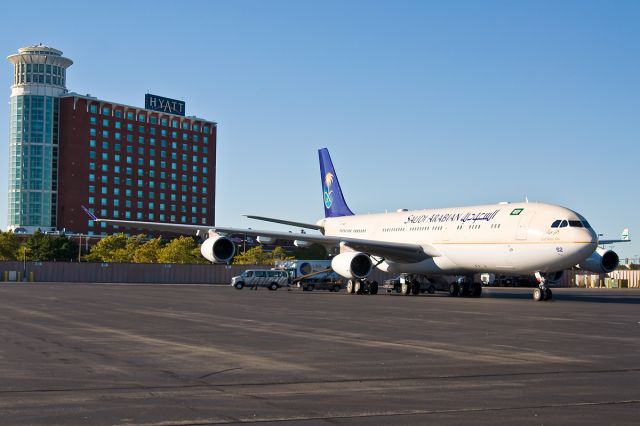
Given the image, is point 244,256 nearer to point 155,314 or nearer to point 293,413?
point 155,314

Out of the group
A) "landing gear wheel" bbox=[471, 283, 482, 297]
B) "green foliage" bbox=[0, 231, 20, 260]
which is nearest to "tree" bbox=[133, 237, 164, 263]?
"green foliage" bbox=[0, 231, 20, 260]

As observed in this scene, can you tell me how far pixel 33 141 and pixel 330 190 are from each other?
434 feet

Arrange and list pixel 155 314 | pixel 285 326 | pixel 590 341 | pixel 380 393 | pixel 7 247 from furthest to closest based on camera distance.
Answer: pixel 7 247 < pixel 155 314 < pixel 285 326 < pixel 590 341 < pixel 380 393

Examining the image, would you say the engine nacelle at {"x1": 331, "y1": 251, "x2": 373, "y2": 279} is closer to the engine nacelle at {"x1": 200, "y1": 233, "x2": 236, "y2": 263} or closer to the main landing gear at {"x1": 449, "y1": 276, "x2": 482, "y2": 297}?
the main landing gear at {"x1": 449, "y1": 276, "x2": 482, "y2": 297}

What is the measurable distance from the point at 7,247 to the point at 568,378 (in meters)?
133

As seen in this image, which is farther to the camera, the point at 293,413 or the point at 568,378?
the point at 568,378

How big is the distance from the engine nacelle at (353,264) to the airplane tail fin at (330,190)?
12560 millimetres

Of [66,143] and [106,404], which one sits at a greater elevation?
[66,143]

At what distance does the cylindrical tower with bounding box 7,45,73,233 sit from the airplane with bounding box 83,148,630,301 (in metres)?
135

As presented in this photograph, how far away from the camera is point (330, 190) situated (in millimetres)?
56312

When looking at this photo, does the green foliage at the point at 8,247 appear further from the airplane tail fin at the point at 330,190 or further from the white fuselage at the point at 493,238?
the white fuselage at the point at 493,238

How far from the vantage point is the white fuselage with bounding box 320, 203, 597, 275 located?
3378 cm

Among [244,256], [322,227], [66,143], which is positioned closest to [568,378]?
[322,227]

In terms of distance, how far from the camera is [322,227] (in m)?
54.9
